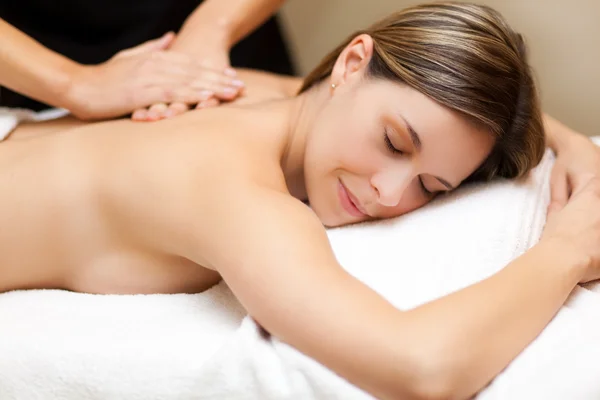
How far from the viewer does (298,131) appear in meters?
1.02

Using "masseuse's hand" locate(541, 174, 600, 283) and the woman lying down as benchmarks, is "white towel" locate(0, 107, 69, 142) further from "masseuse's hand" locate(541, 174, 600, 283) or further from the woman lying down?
"masseuse's hand" locate(541, 174, 600, 283)

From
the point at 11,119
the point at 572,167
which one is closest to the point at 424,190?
the point at 572,167

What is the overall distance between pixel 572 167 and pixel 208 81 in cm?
63

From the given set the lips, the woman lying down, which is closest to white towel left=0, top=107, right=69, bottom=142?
the woman lying down

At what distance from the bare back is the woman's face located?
94 millimetres

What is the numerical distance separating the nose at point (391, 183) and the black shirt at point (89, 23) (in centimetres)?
80

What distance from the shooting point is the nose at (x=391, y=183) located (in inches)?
35.7

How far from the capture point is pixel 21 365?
2.76ft

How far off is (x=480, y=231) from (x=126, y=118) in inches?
23.6

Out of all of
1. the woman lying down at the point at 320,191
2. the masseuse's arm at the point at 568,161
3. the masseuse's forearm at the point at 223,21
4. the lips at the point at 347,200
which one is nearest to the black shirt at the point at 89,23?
the masseuse's forearm at the point at 223,21

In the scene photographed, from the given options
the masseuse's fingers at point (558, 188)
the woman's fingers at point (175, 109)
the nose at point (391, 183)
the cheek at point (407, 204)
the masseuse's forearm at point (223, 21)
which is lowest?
the masseuse's fingers at point (558, 188)

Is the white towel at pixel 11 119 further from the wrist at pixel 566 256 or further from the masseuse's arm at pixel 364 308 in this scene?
the wrist at pixel 566 256

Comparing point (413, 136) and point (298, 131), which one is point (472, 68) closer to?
point (413, 136)

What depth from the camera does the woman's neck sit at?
1013 mm
